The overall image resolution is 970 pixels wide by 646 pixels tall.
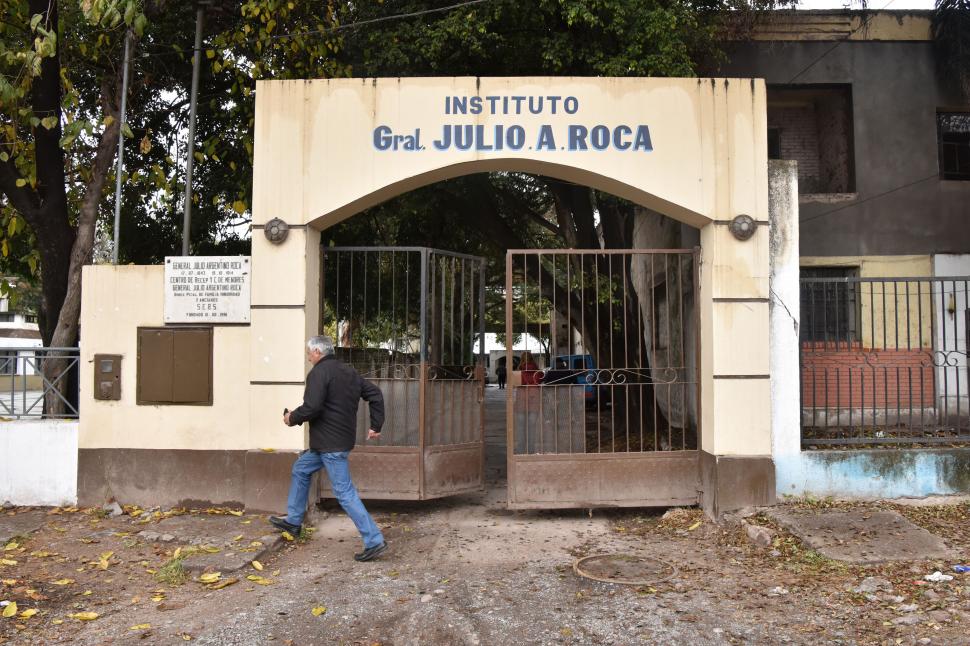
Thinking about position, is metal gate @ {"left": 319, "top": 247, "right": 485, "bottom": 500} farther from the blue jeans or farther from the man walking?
the blue jeans

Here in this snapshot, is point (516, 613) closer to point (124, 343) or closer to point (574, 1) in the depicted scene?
point (124, 343)

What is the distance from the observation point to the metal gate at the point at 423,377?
7.16 meters

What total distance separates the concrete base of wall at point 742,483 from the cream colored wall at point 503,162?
9.6 inches

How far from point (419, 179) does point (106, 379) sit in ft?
11.3

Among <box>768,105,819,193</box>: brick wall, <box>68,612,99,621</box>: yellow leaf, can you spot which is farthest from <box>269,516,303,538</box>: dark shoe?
<box>768,105,819,193</box>: brick wall

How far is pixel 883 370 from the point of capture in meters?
8.16

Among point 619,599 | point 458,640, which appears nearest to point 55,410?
point 458,640

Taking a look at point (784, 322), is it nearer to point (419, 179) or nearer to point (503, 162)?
point (503, 162)

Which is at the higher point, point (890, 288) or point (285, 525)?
point (890, 288)

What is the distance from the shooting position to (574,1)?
8.84 metres

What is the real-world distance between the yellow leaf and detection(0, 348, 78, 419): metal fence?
3093mm

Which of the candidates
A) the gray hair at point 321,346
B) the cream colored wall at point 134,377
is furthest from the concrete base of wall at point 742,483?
the cream colored wall at point 134,377

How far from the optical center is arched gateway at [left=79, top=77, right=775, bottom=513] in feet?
22.4

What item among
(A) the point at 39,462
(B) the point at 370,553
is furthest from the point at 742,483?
(A) the point at 39,462
